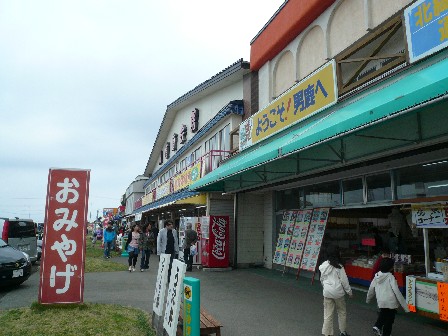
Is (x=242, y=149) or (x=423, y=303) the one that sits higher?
(x=242, y=149)

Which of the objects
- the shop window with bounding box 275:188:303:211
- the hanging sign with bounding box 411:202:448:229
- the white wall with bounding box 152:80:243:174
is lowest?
the hanging sign with bounding box 411:202:448:229

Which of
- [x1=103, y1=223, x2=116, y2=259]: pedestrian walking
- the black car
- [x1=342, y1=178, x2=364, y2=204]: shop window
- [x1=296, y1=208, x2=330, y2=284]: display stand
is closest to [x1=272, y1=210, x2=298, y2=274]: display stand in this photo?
[x1=296, y1=208, x2=330, y2=284]: display stand

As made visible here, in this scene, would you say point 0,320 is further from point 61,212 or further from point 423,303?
point 423,303

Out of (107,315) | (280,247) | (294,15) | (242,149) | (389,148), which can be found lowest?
(107,315)

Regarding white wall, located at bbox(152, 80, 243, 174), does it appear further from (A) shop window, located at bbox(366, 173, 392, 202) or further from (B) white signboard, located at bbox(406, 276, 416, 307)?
(B) white signboard, located at bbox(406, 276, 416, 307)

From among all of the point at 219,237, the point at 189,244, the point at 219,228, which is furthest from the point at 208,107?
the point at 189,244

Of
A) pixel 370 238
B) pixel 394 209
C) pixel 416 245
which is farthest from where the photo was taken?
pixel 370 238

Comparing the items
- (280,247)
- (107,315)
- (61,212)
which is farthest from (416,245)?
(61,212)

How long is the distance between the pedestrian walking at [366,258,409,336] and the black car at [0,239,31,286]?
857cm

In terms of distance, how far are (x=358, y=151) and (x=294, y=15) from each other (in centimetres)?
603

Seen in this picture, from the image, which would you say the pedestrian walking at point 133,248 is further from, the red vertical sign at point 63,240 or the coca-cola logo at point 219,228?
the red vertical sign at point 63,240

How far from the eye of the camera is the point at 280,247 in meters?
12.4

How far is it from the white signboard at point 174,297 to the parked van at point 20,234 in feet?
37.1

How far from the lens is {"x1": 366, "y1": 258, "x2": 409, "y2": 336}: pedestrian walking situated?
226 inches
